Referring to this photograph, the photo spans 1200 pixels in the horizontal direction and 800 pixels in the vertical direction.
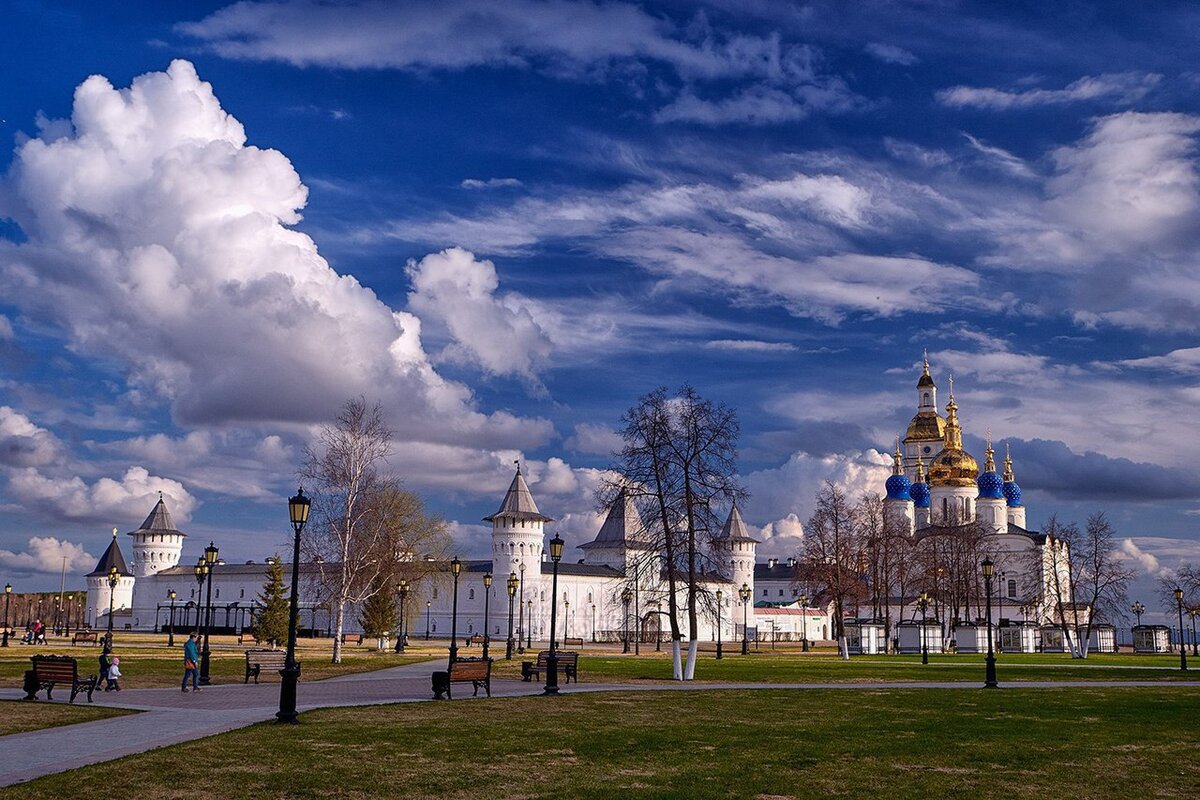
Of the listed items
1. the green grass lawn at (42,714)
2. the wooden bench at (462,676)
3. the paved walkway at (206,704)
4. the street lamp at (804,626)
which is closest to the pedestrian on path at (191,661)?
the paved walkway at (206,704)

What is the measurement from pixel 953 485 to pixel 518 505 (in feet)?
183

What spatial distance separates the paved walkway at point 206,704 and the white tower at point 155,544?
88.4 metres

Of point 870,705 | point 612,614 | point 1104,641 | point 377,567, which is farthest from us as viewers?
point 612,614

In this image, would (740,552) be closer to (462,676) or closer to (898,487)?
(898,487)

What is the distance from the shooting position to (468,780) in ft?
42.9

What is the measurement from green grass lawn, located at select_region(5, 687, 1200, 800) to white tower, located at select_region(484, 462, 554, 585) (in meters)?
72.6

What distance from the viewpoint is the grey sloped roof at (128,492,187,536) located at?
119188 mm

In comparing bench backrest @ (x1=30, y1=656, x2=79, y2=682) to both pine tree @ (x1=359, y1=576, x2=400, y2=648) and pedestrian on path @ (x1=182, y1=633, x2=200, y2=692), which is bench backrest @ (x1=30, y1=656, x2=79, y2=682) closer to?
pedestrian on path @ (x1=182, y1=633, x2=200, y2=692)

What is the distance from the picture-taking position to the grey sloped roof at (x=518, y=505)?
317ft

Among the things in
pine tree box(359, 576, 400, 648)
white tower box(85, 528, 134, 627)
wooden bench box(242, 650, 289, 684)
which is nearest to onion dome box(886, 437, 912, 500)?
pine tree box(359, 576, 400, 648)

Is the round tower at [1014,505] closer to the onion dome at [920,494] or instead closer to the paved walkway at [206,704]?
the onion dome at [920,494]

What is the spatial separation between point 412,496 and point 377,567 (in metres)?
23.7

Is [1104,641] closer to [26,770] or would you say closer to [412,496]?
[412,496]

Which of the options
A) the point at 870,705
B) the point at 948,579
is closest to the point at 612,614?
the point at 948,579
